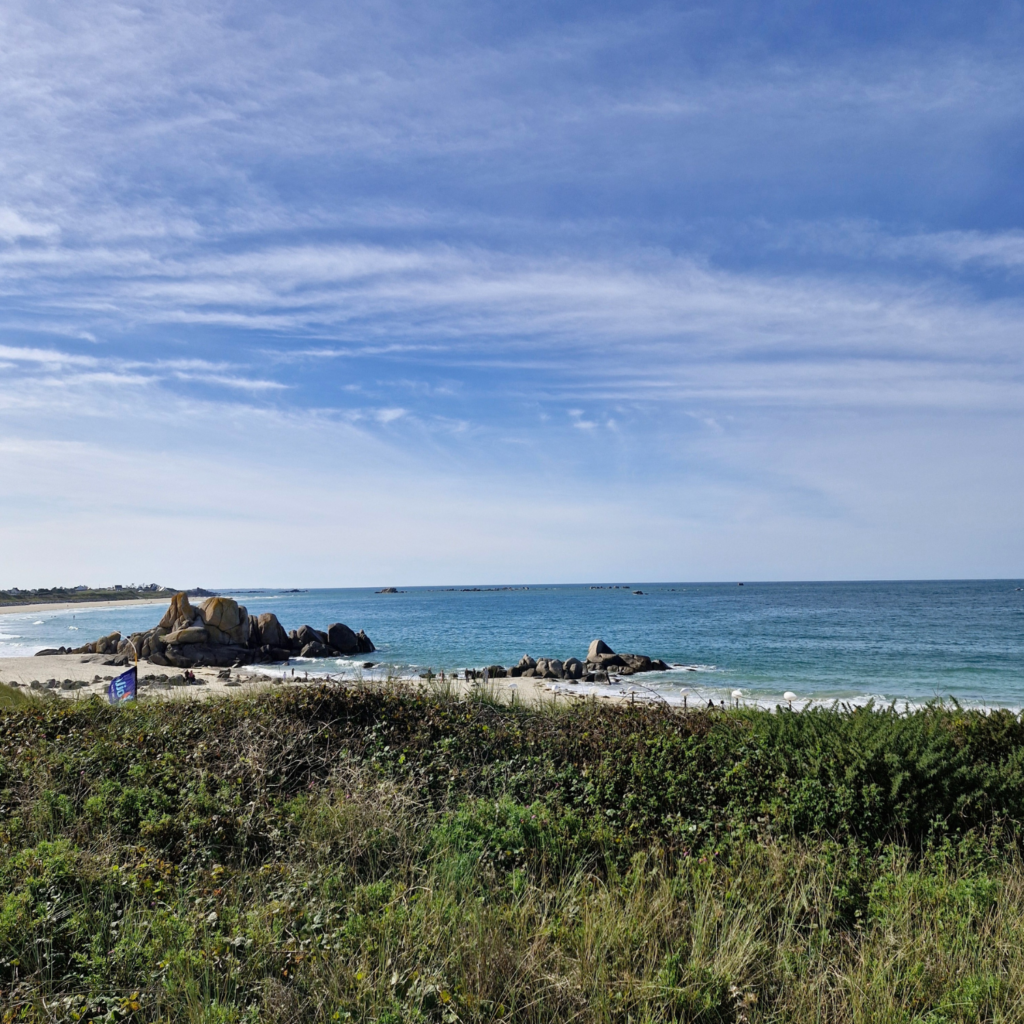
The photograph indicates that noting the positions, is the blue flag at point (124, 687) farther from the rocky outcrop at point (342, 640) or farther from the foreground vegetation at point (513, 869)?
the rocky outcrop at point (342, 640)

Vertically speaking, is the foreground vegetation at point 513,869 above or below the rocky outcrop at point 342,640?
above

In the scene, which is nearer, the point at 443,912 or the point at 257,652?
the point at 443,912

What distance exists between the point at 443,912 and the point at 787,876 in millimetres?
2687

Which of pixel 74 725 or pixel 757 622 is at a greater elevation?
pixel 74 725

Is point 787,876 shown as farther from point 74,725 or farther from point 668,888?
point 74,725

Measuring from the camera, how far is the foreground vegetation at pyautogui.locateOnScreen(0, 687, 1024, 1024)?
4047 mm

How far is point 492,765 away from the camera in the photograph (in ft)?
25.9

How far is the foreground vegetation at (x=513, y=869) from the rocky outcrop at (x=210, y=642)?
31499mm

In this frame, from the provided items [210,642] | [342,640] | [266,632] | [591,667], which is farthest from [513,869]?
[342,640]

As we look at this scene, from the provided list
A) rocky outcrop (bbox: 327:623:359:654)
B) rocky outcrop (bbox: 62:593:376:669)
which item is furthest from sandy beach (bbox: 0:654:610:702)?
rocky outcrop (bbox: 327:623:359:654)

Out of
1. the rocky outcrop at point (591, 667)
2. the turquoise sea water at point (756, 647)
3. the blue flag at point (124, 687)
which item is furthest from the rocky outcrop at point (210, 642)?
the blue flag at point (124, 687)

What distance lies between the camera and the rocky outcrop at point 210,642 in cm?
3778

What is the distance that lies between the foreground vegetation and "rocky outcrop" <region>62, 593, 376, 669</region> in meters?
31.5

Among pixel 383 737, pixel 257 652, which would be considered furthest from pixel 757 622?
pixel 383 737
